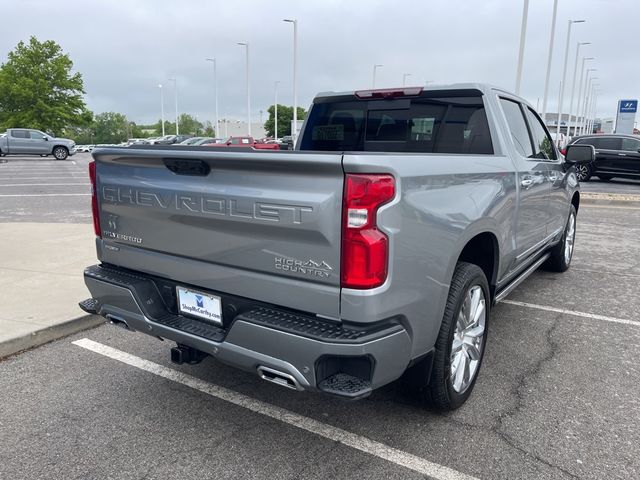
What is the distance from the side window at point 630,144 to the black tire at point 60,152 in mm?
28631

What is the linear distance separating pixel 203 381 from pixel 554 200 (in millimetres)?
3618

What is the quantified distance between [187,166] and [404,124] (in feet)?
7.11

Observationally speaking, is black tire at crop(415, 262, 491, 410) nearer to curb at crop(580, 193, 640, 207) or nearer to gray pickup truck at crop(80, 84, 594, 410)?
gray pickup truck at crop(80, 84, 594, 410)

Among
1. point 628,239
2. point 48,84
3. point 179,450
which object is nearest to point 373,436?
point 179,450

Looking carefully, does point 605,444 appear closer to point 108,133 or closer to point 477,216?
point 477,216

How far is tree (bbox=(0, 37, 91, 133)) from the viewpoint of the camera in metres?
45.1

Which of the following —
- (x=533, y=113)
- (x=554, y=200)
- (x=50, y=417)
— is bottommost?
(x=50, y=417)

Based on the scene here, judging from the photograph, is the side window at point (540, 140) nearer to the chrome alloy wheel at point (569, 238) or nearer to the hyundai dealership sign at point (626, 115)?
the chrome alloy wheel at point (569, 238)

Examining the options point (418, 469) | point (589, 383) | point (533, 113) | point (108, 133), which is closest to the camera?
point (418, 469)

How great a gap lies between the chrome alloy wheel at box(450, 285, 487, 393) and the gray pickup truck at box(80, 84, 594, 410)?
0.01m

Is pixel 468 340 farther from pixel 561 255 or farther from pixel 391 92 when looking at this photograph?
pixel 561 255

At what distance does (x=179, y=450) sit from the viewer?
109 inches

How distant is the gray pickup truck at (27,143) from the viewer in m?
29.0

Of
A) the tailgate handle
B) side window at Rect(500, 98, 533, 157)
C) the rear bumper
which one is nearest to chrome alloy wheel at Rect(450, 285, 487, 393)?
the rear bumper
